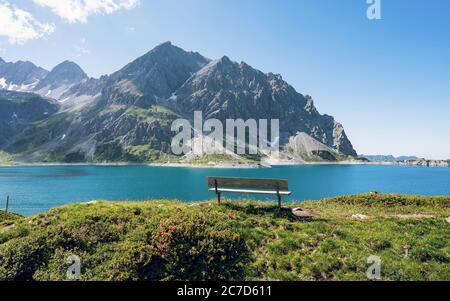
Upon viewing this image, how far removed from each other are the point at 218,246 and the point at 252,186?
6.21 m

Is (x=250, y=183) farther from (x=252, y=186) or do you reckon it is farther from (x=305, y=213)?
(x=305, y=213)

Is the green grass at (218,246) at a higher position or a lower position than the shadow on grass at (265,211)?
lower

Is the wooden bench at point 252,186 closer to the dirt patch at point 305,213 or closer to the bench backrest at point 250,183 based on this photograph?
the bench backrest at point 250,183

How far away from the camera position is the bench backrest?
1779 centimetres

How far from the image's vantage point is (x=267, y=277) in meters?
11.6

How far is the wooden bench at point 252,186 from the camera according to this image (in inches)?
701

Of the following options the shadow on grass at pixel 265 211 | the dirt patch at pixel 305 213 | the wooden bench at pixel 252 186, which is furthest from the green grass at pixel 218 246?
the wooden bench at pixel 252 186

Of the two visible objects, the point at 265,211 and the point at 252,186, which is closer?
the point at 265,211

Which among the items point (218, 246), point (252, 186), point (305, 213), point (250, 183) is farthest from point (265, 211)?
point (218, 246)

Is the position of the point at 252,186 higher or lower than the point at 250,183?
lower

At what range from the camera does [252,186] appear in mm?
18312
